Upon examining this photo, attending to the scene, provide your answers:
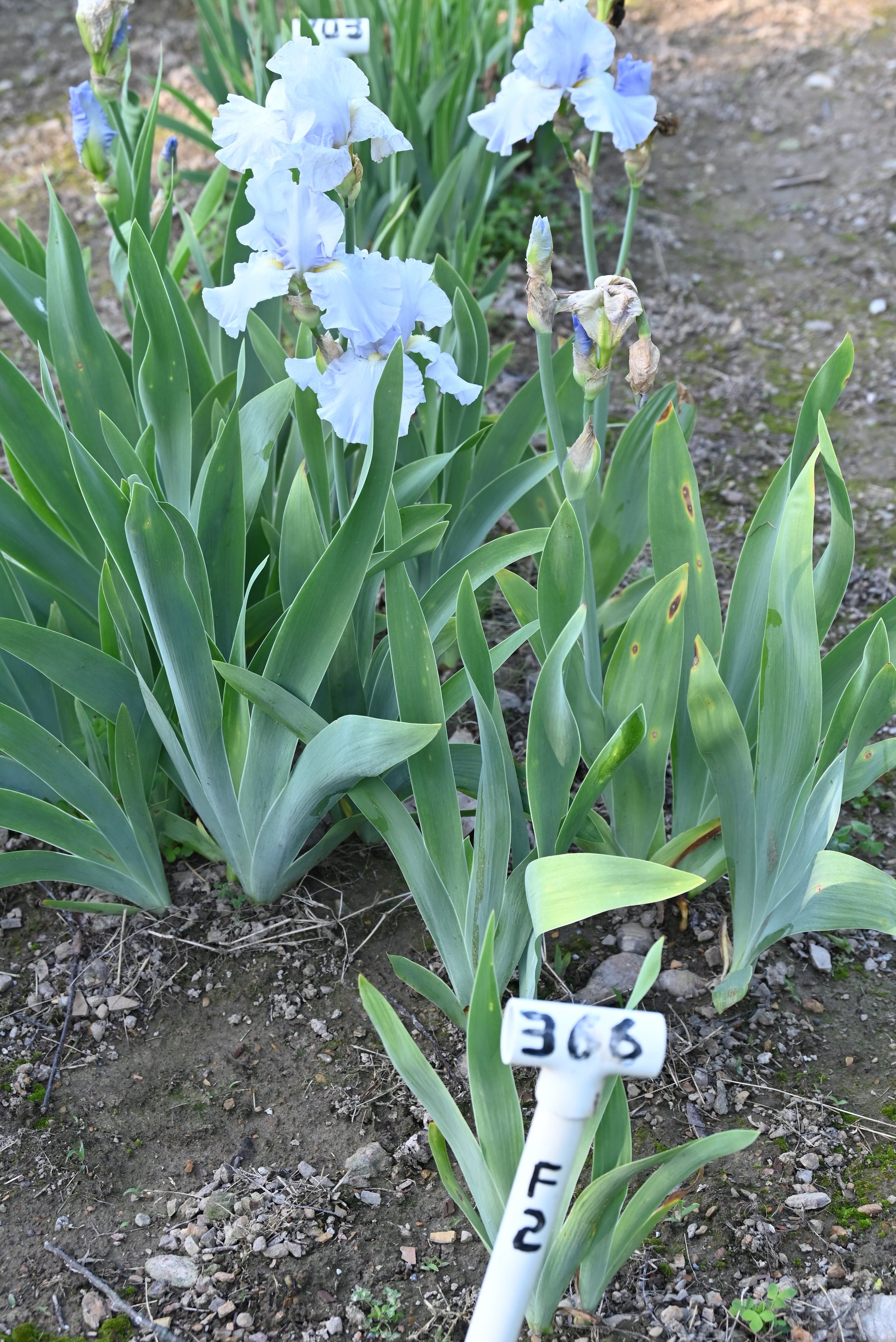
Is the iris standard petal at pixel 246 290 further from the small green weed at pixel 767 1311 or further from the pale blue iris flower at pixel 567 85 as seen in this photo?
the small green weed at pixel 767 1311

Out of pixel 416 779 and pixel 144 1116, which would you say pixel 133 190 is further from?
pixel 144 1116

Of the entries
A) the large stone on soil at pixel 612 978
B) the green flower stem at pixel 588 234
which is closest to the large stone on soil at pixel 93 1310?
the large stone on soil at pixel 612 978

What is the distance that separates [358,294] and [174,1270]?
1161 mm

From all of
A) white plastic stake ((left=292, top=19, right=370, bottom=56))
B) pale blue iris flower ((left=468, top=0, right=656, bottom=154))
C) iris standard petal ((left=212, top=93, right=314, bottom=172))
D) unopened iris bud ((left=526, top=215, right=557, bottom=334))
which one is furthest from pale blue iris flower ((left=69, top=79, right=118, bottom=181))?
unopened iris bud ((left=526, top=215, right=557, bottom=334))

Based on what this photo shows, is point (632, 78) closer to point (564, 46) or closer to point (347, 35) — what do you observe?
point (564, 46)

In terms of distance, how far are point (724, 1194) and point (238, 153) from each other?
4.57 feet

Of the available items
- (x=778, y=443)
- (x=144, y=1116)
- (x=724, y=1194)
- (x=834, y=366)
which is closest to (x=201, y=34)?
(x=778, y=443)

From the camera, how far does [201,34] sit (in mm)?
2961

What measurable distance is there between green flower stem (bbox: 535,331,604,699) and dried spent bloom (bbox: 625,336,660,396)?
0.35 feet

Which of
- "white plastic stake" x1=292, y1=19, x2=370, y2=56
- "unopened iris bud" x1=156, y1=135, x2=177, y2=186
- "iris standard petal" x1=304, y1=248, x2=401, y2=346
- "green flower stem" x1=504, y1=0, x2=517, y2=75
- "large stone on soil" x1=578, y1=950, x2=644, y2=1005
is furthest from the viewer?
"green flower stem" x1=504, y1=0, x2=517, y2=75

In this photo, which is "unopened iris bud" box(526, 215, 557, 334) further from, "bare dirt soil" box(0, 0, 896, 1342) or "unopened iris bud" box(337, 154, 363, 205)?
"bare dirt soil" box(0, 0, 896, 1342)

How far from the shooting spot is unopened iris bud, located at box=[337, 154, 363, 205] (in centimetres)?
123

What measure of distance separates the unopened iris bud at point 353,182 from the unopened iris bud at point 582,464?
41 centimetres

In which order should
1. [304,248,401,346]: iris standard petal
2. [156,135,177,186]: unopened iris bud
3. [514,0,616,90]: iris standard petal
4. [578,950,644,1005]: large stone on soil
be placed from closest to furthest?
[304,248,401,346]: iris standard petal → [514,0,616,90]: iris standard petal → [578,950,644,1005]: large stone on soil → [156,135,177,186]: unopened iris bud
